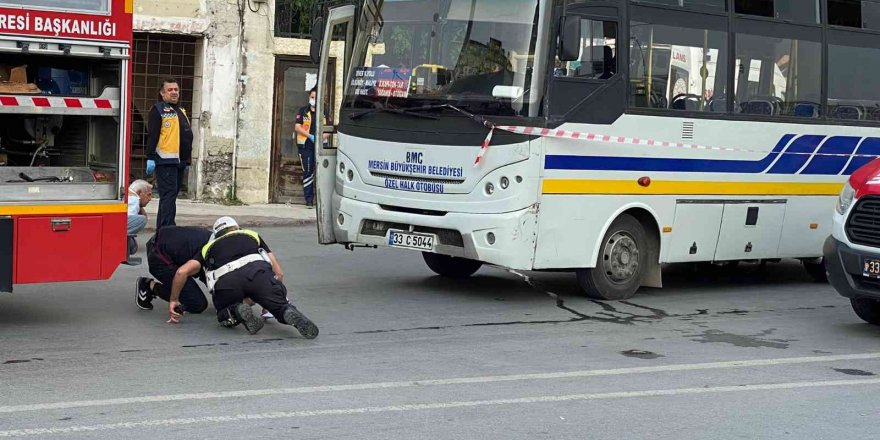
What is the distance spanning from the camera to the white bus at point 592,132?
10641 millimetres

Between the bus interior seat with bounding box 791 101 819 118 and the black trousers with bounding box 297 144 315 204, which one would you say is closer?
the bus interior seat with bounding box 791 101 819 118

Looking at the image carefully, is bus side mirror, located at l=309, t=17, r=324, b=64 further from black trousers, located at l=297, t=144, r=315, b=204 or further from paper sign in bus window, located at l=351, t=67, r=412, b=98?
black trousers, located at l=297, t=144, r=315, b=204

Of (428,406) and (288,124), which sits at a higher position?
(288,124)

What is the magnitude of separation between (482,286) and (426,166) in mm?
1820

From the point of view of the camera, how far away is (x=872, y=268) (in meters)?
9.62

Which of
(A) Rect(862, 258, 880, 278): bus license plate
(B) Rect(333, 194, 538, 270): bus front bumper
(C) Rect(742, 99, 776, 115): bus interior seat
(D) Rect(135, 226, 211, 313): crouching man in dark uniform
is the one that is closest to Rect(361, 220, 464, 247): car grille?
(B) Rect(333, 194, 538, 270): bus front bumper

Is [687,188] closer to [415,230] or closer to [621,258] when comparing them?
[621,258]

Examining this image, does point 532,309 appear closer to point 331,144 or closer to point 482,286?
point 482,286

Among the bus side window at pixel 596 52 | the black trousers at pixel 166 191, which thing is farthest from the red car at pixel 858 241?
the black trousers at pixel 166 191

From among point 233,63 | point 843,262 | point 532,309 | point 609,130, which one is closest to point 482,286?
point 532,309

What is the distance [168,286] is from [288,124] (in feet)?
32.9

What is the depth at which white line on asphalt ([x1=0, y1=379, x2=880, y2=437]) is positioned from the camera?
639cm

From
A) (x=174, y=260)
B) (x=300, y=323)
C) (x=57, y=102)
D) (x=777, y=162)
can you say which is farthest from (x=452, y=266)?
(x=57, y=102)

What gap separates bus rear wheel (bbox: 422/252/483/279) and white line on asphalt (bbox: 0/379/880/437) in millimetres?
4960
